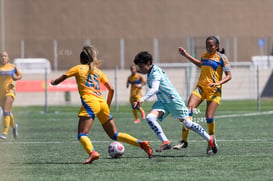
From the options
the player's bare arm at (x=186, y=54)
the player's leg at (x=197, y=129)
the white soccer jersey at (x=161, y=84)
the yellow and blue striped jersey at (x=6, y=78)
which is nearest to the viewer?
the white soccer jersey at (x=161, y=84)

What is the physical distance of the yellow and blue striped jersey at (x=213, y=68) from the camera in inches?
494

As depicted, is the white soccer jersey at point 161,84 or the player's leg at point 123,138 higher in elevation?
the white soccer jersey at point 161,84

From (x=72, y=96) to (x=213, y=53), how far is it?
22.7m

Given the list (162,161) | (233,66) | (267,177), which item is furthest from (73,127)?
(233,66)

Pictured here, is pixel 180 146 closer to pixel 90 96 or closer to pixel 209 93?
pixel 209 93

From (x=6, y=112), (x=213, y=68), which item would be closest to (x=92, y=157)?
(x=213, y=68)

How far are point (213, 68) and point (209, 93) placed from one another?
1.53 ft

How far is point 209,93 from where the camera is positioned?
1251 cm

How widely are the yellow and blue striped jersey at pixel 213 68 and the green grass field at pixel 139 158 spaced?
1288 millimetres

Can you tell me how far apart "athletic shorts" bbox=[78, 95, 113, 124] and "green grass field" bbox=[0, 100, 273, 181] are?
748 millimetres

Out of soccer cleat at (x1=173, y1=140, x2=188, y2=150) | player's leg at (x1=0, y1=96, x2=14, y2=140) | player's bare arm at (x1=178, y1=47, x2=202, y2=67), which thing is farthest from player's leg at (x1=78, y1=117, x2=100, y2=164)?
player's leg at (x1=0, y1=96, x2=14, y2=140)

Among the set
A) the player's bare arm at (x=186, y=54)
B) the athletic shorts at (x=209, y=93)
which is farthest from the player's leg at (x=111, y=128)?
the player's bare arm at (x=186, y=54)

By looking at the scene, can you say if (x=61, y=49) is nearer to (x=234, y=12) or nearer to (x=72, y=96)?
(x=72, y=96)

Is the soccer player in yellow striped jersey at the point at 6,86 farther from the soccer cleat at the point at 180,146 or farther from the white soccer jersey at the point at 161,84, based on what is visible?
the white soccer jersey at the point at 161,84
